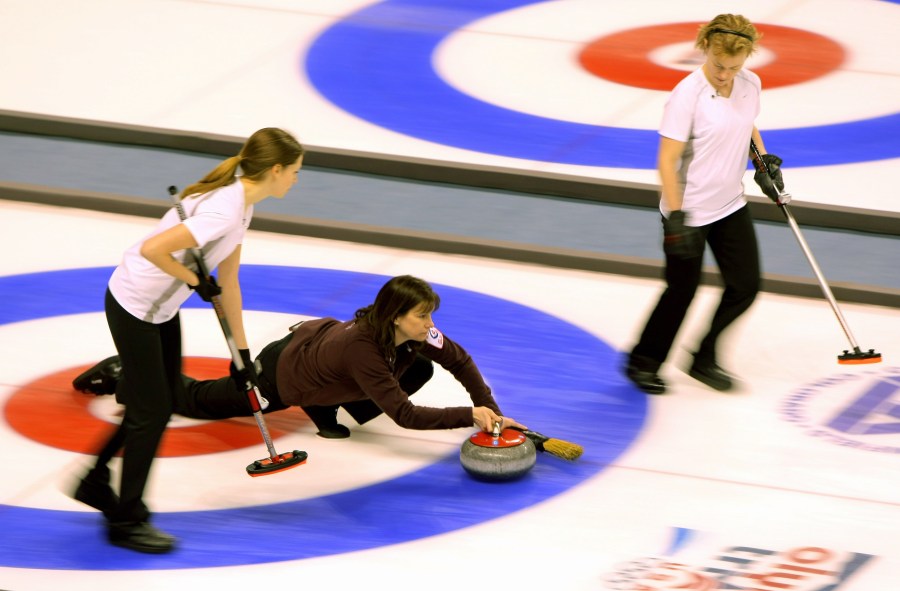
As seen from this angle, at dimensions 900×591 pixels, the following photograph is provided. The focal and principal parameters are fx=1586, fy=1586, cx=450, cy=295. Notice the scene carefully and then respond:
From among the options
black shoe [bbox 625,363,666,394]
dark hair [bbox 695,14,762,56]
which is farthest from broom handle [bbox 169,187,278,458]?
dark hair [bbox 695,14,762,56]

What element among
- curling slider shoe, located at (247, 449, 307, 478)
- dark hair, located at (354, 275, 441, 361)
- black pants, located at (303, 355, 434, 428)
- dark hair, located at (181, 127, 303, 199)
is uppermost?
dark hair, located at (181, 127, 303, 199)

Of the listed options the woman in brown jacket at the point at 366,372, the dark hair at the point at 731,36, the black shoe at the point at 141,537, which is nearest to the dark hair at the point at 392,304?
the woman in brown jacket at the point at 366,372

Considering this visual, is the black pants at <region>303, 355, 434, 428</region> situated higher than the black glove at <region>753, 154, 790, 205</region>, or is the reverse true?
the black glove at <region>753, 154, 790, 205</region>

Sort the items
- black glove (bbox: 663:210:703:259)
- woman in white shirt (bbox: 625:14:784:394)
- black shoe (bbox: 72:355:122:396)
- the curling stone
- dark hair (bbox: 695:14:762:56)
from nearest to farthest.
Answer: the curling stone < dark hair (bbox: 695:14:762:56) < woman in white shirt (bbox: 625:14:784:394) < black glove (bbox: 663:210:703:259) < black shoe (bbox: 72:355:122:396)

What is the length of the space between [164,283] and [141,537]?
0.97m

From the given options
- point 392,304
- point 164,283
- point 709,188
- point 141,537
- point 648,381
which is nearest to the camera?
point 164,283

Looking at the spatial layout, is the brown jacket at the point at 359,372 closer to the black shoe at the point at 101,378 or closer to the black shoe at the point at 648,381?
the black shoe at the point at 101,378

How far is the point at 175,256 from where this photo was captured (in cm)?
565

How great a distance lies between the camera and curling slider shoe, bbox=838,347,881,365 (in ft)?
23.7

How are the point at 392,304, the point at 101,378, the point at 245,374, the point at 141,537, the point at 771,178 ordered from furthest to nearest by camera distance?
the point at 771,178, the point at 101,378, the point at 392,304, the point at 245,374, the point at 141,537

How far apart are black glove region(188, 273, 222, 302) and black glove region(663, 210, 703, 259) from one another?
212cm

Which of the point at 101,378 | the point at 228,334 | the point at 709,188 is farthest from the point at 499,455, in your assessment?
the point at 101,378

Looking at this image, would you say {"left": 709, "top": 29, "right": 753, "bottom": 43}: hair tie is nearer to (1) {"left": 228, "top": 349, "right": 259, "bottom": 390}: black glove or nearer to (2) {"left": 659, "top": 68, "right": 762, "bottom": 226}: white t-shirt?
(2) {"left": 659, "top": 68, "right": 762, "bottom": 226}: white t-shirt

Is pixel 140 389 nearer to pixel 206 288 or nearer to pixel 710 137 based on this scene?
pixel 206 288
